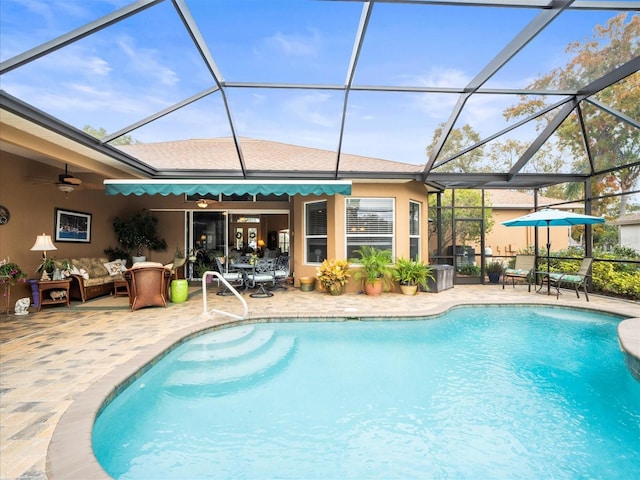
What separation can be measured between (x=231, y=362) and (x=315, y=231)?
687 centimetres

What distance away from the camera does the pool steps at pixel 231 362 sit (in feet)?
15.2

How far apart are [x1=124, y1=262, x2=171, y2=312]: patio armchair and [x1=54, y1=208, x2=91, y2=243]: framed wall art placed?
11.0 ft

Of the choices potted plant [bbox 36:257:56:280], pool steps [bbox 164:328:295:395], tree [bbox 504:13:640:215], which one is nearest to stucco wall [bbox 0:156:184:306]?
potted plant [bbox 36:257:56:280]

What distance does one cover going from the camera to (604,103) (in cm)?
866

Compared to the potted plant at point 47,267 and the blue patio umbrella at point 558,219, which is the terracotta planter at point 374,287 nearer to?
the blue patio umbrella at point 558,219

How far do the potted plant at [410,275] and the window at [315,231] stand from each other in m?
2.57

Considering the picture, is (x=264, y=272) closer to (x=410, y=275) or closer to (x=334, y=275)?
(x=334, y=275)

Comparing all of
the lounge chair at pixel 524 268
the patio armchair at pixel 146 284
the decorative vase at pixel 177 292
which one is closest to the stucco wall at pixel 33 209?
the patio armchair at pixel 146 284

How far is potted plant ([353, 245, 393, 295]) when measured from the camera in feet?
33.3

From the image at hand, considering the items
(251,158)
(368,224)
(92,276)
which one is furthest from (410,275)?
(92,276)

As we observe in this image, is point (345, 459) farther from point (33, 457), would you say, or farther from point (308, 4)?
point (308, 4)

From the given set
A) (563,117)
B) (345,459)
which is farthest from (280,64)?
A: (563,117)

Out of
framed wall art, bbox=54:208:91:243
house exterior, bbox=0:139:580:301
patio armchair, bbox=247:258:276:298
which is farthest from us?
patio armchair, bbox=247:258:276:298

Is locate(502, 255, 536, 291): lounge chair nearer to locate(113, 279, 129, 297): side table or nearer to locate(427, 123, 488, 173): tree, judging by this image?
locate(427, 123, 488, 173): tree
